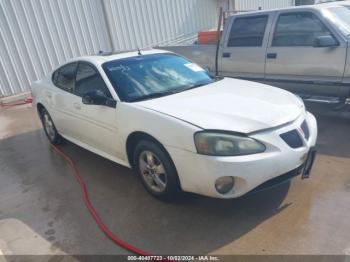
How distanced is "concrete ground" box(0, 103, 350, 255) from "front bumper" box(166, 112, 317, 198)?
371mm

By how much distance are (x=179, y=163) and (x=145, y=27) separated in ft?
30.7

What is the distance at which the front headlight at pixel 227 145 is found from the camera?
103 inches

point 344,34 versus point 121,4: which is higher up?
point 121,4

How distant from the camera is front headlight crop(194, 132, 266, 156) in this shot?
2617mm

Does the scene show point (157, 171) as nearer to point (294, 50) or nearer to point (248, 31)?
point (294, 50)

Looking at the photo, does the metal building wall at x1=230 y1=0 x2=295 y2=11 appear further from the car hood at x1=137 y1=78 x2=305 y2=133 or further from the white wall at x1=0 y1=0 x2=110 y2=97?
the car hood at x1=137 y1=78 x2=305 y2=133

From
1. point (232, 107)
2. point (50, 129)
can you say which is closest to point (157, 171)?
point (232, 107)

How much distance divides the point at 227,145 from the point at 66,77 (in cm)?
285

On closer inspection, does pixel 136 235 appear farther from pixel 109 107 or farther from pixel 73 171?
pixel 73 171

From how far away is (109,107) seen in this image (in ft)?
11.4

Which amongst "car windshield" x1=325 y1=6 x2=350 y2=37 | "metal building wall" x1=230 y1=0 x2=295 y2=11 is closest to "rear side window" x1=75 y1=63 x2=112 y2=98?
"car windshield" x1=325 y1=6 x2=350 y2=37

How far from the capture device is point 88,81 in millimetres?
3945

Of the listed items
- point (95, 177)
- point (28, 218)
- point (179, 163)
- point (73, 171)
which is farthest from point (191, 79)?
point (28, 218)

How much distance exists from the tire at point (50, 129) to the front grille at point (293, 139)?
3.57 m
